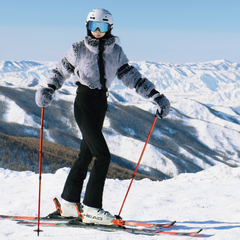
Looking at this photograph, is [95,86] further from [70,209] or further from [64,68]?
[70,209]

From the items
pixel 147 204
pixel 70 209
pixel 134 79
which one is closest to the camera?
pixel 134 79

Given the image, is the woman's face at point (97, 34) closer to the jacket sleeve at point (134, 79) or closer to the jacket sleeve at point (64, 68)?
the jacket sleeve at point (64, 68)

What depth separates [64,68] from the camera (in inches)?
179

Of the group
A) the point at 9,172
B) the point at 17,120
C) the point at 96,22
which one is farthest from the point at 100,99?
the point at 17,120

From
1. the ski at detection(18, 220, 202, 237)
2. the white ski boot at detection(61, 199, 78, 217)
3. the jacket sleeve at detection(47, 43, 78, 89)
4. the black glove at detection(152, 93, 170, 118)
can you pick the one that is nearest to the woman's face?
the jacket sleeve at detection(47, 43, 78, 89)

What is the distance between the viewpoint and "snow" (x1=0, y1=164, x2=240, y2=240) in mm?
4133

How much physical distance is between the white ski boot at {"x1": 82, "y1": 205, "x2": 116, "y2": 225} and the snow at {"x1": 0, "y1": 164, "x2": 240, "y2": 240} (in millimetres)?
192

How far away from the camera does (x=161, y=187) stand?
319 inches

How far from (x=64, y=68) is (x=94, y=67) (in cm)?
59

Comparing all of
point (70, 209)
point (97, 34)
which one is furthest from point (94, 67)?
point (70, 209)

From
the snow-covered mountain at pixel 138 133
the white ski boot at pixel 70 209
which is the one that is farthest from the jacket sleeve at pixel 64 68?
the snow-covered mountain at pixel 138 133

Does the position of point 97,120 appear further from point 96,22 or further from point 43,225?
point 43,225

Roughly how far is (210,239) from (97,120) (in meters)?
2.44

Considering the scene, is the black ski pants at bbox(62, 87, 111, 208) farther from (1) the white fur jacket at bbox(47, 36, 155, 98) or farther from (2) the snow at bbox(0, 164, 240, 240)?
(2) the snow at bbox(0, 164, 240, 240)
